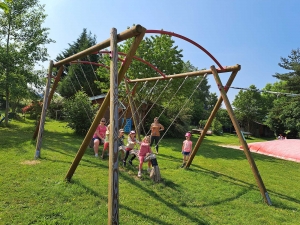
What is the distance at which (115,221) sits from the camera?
303 centimetres

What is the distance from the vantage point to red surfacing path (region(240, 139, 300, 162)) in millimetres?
13164

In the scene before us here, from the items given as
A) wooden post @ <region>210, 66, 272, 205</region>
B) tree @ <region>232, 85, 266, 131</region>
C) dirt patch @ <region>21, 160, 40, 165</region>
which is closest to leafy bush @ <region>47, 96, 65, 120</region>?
dirt patch @ <region>21, 160, 40, 165</region>

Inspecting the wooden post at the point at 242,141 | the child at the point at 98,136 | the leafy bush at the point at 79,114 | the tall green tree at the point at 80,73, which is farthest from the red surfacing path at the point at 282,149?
the tall green tree at the point at 80,73

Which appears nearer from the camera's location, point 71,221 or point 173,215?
point 71,221

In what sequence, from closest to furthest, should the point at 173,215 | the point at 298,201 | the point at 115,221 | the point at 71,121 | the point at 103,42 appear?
the point at 115,221 → the point at 173,215 → the point at 103,42 → the point at 298,201 → the point at 71,121

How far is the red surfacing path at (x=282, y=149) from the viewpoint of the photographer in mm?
13164

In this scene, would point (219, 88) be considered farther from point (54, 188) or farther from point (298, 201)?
point (54, 188)

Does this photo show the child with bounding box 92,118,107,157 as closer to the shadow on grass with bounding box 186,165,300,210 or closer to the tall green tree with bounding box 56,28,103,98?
the shadow on grass with bounding box 186,165,300,210

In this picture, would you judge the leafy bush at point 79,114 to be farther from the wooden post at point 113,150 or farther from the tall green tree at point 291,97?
the tall green tree at point 291,97

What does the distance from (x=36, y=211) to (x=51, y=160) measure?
10.7 ft

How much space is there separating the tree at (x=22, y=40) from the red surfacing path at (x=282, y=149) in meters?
14.8

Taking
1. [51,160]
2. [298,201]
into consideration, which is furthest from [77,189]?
[298,201]

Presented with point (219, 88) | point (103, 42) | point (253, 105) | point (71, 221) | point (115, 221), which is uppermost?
point (253, 105)

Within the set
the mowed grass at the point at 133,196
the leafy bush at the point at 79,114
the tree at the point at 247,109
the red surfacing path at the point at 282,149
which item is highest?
the tree at the point at 247,109
